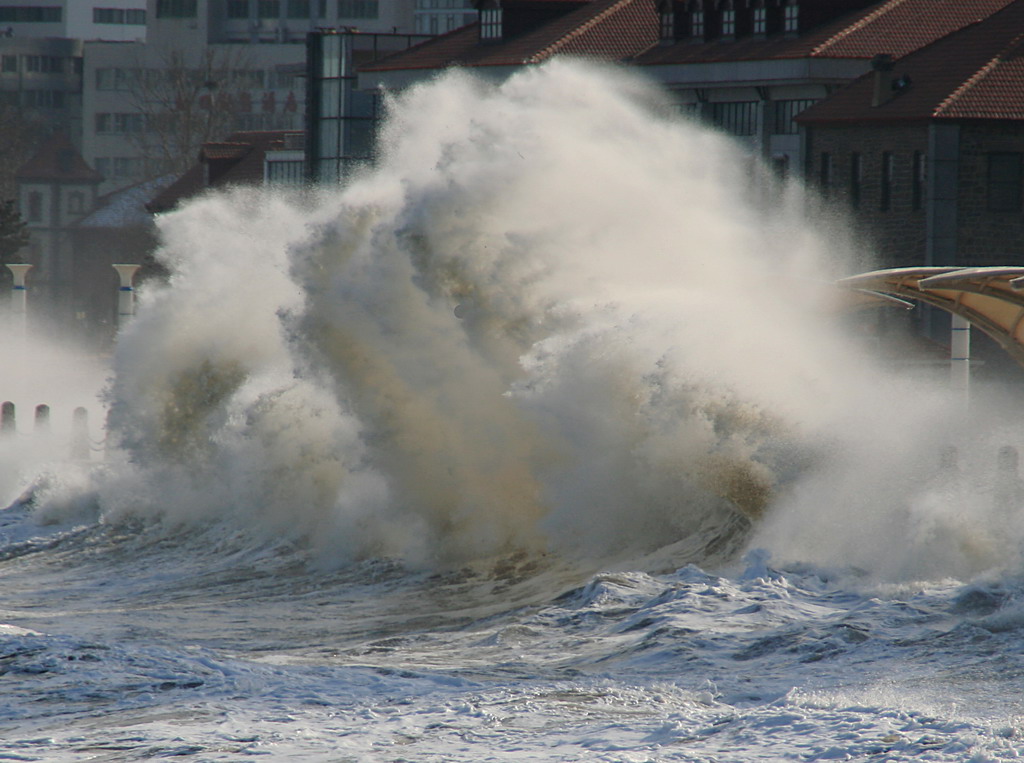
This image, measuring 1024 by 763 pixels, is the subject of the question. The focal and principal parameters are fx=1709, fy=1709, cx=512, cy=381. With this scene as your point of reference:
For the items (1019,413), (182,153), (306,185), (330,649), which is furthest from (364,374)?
(182,153)

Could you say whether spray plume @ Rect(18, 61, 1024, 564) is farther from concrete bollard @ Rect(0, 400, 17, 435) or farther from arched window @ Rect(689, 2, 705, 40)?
arched window @ Rect(689, 2, 705, 40)

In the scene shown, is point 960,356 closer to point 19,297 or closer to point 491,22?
point 19,297

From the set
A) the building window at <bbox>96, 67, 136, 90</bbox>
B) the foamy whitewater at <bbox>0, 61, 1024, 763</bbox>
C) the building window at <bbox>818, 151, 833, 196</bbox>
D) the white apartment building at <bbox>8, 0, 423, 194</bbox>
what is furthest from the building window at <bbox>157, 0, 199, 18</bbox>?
the foamy whitewater at <bbox>0, 61, 1024, 763</bbox>

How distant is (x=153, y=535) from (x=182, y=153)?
2496 inches

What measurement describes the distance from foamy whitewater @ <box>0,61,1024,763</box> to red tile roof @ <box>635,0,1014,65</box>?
1819cm

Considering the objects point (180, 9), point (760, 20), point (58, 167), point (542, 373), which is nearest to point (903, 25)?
point (760, 20)

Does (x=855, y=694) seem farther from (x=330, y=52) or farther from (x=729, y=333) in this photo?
(x=330, y=52)

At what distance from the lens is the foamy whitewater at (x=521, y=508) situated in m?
10.0

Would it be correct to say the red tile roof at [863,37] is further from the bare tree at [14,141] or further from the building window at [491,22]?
the bare tree at [14,141]

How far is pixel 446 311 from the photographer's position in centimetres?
1720

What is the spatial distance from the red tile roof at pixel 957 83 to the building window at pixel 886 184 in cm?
87

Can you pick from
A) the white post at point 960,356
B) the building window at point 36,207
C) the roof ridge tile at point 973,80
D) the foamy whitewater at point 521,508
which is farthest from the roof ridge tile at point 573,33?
the building window at point 36,207

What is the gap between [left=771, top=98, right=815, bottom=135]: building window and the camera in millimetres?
38812

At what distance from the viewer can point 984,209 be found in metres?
35.5
